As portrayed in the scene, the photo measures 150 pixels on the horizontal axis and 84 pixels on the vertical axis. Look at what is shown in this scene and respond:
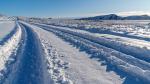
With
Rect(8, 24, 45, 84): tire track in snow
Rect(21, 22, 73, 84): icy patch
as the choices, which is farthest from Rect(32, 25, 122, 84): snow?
Rect(8, 24, 45, 84): tire track in snow

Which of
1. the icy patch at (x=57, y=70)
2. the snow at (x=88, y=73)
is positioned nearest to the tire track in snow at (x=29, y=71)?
the icy patch at (x=57, y=70)

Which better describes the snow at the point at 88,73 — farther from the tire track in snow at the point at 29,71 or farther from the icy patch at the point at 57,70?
the tire track in snow at the point at 29,71

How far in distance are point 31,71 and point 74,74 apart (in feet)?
5.85

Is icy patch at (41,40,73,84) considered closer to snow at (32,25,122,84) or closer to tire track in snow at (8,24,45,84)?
snow at (32,25,122,84)

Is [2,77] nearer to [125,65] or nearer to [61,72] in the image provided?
[61,72]

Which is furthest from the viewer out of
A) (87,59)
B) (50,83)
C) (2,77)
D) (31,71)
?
(87,59)

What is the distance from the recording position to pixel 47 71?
9.86 meters

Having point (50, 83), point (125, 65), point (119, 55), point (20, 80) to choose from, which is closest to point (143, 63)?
point (125, 65)

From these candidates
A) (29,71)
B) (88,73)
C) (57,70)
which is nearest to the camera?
(88,73)

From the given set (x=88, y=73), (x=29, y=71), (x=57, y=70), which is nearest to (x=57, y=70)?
(x=57, y=70)

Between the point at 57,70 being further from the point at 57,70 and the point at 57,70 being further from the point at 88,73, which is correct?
the point at 88,73

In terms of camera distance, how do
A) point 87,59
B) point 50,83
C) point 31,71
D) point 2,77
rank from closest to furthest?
point 50,83, point 2,77, point 31,71, point 87,59

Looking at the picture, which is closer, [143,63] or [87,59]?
[143,63]

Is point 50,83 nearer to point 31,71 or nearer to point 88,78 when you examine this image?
→ point 88,78
